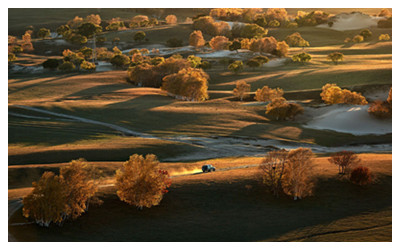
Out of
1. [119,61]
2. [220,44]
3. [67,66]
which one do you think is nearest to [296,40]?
[220,44]

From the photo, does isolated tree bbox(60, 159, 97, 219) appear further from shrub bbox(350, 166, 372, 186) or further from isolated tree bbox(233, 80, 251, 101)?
isolated tree bbox(233, 80, 251, 101)

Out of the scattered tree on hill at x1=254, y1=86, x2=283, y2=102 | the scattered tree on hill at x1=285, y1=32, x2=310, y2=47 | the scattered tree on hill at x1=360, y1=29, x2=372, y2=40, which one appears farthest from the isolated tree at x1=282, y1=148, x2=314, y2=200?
the scattered tree on hill at x1=360, y1=29, x2=372, y2=40

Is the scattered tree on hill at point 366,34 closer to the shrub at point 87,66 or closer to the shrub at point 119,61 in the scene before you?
the shrub at point 119,61

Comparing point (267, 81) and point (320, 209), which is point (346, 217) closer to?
point (320, 209)

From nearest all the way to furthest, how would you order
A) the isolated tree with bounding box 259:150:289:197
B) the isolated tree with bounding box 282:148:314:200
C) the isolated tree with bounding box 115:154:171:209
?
the isolated tree with bounding box 115:154:171:209, the isolated tree with bounding box 282:148:314:200, the isolated tree with bounding box 259:150:289:197

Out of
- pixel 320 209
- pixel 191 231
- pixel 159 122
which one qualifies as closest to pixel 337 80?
pixel 159 122

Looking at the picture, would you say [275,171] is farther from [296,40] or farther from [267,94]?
[296,40]
